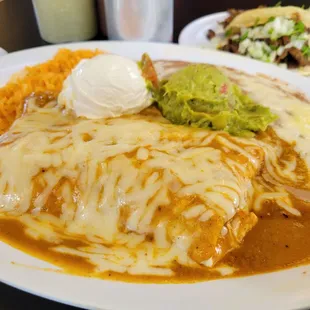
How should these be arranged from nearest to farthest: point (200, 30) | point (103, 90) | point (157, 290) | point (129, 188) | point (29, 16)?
point (157, 290), point (129, 188), point (103, 90), point (200, 30), point (29, 16)

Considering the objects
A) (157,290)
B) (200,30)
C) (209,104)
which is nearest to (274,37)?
(200,30)

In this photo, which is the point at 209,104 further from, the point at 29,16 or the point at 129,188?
the point at 29,16

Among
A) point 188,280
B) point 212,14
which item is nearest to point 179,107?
point 188,280

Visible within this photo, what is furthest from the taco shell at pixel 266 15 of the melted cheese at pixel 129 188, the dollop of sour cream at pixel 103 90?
the melted cheese at pixel 129 188

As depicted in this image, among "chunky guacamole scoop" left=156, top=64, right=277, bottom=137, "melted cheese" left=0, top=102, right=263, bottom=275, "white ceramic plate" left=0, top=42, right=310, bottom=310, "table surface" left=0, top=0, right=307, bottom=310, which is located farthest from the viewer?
"table surface" left=0, top=0, right=307, bottom=310

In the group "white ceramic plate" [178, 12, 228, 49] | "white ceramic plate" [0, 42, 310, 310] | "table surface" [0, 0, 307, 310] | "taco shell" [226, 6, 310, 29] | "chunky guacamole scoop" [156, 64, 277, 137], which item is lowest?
"table surface" [0, 0, 307, 310]

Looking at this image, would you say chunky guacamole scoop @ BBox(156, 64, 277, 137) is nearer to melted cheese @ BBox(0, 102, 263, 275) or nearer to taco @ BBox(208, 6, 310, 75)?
melted cheese @ BBox(0, 102, 263, 275)

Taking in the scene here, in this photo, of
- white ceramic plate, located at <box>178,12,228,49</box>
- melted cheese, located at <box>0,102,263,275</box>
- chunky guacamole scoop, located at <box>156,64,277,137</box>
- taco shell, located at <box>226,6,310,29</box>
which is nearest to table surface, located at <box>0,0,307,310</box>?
white ceramic plate, located at <box>178,12,228,49</box>
